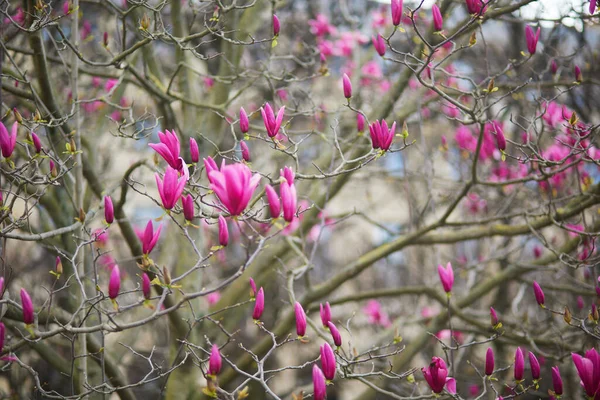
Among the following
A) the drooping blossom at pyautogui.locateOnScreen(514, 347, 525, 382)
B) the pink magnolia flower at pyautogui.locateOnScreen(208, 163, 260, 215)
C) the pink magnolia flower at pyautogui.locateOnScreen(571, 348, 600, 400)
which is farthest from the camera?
the drooping blossom at pyautogui.locateOnScreen(514, 347, 525, 382)

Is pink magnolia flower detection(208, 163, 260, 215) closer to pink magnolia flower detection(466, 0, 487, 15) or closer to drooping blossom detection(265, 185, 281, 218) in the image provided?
drooping blossom detection(265, 185, 281, 218)

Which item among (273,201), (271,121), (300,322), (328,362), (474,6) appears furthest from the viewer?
(474,6)

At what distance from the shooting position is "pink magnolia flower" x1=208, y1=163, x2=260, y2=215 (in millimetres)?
1982

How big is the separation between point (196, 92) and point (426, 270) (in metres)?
7.09

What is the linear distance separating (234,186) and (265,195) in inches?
131

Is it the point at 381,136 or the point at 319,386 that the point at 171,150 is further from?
the point at 319,386

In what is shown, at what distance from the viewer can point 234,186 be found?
6.53 feet

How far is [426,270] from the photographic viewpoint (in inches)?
430

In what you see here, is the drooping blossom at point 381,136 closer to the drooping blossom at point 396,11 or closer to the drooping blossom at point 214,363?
the drooping blossom at point 396,11

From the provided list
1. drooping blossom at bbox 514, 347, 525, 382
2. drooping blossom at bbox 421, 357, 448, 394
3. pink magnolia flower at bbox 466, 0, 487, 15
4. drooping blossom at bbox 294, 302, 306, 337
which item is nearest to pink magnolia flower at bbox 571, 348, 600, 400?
drooping blossom at bbox 514, 347, 525, 382

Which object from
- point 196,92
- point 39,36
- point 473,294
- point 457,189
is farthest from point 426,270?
point 39,36

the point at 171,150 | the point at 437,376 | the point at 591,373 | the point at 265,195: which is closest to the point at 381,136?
the point at 171,150

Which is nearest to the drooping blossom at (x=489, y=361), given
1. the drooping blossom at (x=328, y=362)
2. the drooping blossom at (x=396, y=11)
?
the drooping blossom at (x=328, y=362)

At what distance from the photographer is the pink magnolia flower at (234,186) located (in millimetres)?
1982
